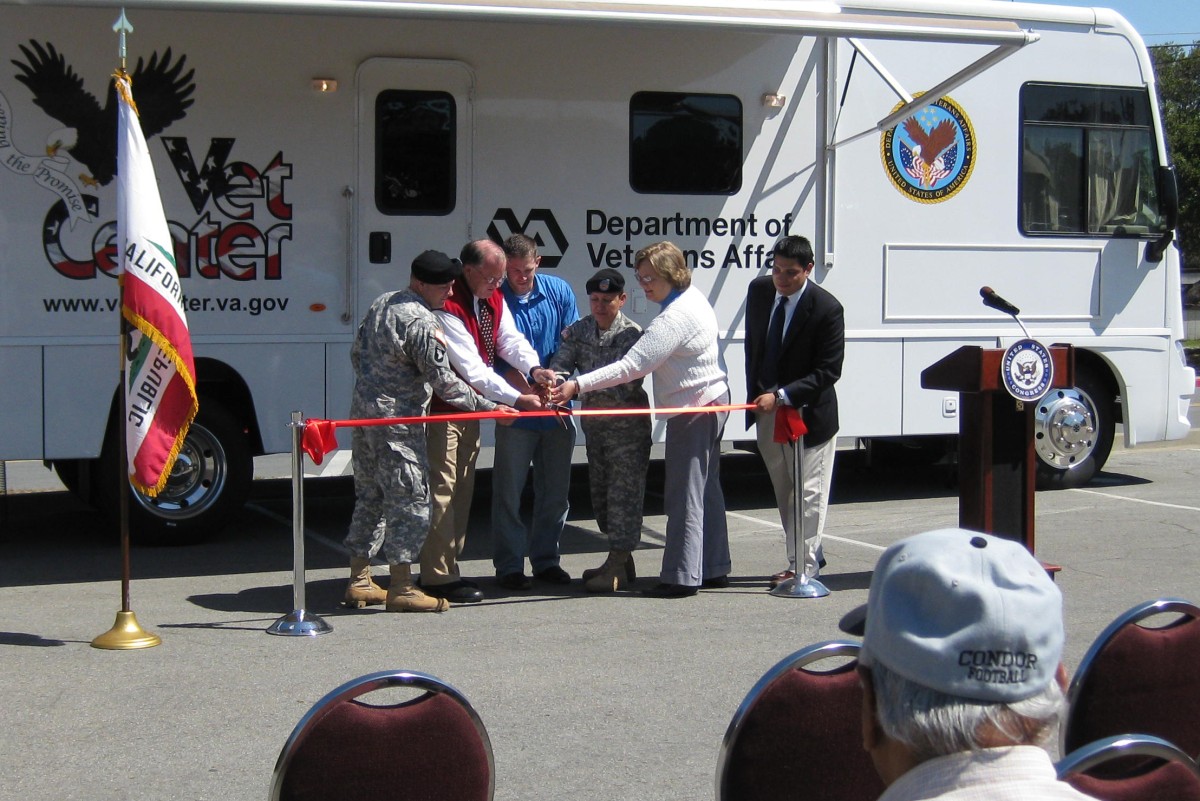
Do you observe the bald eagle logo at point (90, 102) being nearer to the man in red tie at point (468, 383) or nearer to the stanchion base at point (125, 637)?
the man in red tie at point (468, 383)

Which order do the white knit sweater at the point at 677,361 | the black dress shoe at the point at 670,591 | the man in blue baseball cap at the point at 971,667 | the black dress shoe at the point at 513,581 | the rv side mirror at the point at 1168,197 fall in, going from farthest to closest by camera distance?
the rv side mirror at the point at 1168,197 < the black dress shoe at the point at 513,581 < the black dress shoe at the point at 670,591 < the white knit sweater at the point at 677,361 < the man in blue baseball cap at the point at 971,667

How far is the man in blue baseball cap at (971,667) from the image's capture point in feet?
5.89

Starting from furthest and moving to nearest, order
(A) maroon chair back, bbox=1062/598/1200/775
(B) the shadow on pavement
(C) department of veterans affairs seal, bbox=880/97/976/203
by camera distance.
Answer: (C) department of veterans affairs seal, bbox=880/97/976/203, (B) the shadow on pavement, (A) maroon chair back, bbox=1062/598/1200/775

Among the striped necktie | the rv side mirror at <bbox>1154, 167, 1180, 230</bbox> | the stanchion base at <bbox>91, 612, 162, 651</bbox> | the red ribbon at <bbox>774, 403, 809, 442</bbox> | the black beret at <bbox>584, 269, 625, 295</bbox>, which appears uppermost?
the rv side mirror at <bbox>1154, 167, 1180, 230</bbox>

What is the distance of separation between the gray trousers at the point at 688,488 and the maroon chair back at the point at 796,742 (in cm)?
431

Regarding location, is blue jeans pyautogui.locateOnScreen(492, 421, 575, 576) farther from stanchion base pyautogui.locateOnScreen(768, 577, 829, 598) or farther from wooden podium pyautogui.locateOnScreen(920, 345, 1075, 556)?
wooden podium pyautogui.locateOnScreen(920, 345, 1075, 556)

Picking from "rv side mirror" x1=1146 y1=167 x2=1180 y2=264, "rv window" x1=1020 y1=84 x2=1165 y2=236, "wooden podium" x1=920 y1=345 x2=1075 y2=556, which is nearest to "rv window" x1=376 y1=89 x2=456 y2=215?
"wooden podium" x1=920 y1=345 x2=1075 y2=556

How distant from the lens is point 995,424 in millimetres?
6641

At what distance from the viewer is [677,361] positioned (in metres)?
7.29

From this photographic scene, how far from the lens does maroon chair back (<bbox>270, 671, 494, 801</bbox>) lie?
2711 mm

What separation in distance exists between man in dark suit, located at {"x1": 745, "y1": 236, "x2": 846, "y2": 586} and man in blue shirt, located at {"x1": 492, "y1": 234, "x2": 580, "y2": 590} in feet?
3.50

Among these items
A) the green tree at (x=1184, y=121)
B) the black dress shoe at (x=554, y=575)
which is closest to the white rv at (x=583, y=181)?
the black dress shoe at (x=554, y=575)

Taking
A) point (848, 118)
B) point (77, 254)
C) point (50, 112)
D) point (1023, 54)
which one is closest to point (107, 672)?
point (77, 254)

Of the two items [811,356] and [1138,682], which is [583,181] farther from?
[1138,682]
